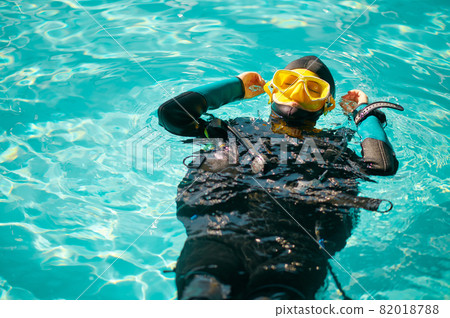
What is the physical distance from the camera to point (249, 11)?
595 cm

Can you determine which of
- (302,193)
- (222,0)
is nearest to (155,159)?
(302,193)

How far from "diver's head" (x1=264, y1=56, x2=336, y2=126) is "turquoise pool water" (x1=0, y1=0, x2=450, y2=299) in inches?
32.0

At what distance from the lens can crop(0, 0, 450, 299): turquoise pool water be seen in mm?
2799

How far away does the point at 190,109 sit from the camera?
2.93 m

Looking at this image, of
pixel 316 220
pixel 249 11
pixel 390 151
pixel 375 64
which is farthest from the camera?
pixel 249 11

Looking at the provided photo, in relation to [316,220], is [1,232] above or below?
below

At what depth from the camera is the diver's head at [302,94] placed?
117 inches

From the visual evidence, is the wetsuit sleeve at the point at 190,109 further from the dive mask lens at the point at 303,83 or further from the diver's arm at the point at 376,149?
the diver's arm at the point at 376,149

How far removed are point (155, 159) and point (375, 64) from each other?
10.9 ft

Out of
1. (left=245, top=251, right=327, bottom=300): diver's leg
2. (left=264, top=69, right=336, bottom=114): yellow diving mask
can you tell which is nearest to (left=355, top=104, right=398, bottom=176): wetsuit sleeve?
(left=264, top=69, right=336, bottom=114): yellow diving mask

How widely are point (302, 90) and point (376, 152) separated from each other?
76 cm

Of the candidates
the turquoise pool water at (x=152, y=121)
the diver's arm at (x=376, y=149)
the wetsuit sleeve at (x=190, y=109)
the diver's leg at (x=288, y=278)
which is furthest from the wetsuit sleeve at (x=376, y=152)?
the wetsuit sleeve at (x=190, y=109)

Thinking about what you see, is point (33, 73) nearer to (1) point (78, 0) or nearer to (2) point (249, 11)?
(1) point (78, 0)

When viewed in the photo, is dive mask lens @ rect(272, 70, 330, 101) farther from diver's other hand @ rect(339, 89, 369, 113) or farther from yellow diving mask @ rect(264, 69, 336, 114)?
diver's other hand @ rect(339, 89, 369, 113)
